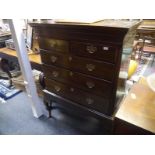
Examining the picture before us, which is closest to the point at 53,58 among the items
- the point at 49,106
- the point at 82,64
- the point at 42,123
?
the point at 82,64

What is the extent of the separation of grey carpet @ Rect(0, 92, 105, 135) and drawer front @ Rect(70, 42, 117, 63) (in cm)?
94

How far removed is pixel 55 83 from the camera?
4.48 ft

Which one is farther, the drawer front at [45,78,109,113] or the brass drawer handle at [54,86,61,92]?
the brass drawer handle at [54,86,61,92]

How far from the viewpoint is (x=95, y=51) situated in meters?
0.94

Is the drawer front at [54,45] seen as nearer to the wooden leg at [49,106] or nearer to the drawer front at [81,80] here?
the drawer front at [81,80]

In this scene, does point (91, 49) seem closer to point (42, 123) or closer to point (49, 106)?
point (49, 106)

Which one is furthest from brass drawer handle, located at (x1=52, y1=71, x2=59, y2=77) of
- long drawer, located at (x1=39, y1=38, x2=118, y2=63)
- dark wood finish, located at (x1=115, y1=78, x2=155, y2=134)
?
dark wood finish, located at (x1=115, y1=78, x2=155, y2=134)

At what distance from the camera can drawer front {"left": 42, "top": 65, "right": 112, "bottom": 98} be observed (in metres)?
1.04

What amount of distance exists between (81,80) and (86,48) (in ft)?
0.92

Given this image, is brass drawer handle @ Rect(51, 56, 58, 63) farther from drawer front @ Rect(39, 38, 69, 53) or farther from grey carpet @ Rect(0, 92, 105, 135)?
grey carpet @ Rect(0, 92, 105, 135)

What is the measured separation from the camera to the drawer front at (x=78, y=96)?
3.73 ft
